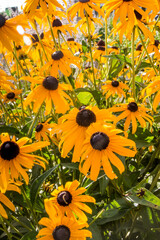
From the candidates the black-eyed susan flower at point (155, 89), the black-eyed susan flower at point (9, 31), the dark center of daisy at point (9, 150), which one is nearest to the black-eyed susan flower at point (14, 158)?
the dark center of daisy at point (9, 150)

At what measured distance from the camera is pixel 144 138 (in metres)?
0.85

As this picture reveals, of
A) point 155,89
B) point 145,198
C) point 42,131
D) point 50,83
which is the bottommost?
point 145,198

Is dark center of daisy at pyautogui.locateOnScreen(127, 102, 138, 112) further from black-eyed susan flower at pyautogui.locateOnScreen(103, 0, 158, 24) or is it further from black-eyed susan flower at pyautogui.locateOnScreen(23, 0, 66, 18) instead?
black-eyed susan flower at pyautogui.locateOnScreen(23, 0, 66, 18)

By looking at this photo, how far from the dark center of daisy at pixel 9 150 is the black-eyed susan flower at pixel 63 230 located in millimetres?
178

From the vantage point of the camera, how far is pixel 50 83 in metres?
0.76

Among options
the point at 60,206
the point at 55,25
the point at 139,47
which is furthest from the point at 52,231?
the point at 139,47

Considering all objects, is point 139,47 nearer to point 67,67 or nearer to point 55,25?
point 55,25

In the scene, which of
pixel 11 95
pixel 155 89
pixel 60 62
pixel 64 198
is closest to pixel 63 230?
pixel 64 198

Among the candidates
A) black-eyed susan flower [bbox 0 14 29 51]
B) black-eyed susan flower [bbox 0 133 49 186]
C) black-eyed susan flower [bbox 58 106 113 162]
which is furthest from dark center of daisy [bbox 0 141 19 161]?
black-eyed susan flower [bbox 0 14 29 51]

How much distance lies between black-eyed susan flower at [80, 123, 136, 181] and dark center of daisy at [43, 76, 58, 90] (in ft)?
0.73

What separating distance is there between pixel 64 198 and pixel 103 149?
192 mm

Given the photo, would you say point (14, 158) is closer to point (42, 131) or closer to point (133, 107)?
point (42, 131)

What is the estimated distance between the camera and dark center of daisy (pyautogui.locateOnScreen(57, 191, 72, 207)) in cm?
67

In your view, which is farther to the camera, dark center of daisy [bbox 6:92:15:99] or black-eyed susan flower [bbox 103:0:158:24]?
dark center of daisy [bbox 6:92:15:99]
